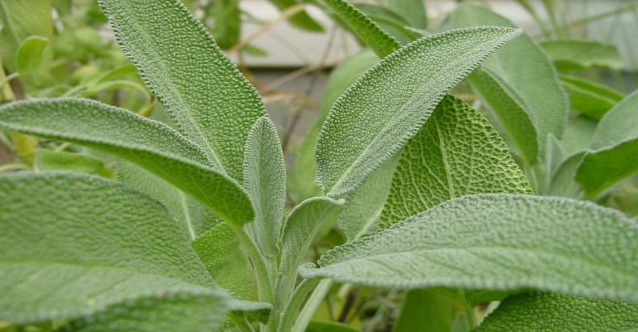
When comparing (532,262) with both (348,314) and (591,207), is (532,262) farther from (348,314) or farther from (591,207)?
(348,314)

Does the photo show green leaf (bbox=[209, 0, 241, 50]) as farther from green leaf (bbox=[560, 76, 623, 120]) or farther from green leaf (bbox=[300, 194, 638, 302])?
green leaf (bbox=[300, 194, 638, 302])

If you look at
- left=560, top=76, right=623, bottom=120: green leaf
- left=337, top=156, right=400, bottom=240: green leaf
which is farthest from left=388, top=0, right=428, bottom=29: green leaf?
left=337, top=156, right=400, bottom=240: green leaf

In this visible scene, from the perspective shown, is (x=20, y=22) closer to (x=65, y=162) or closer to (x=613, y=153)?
(x=65, y=162)

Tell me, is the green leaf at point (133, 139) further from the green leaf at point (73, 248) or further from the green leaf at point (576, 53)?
the green leaf at point (576, 53)

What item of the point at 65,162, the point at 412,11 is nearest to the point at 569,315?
the point at 65,162

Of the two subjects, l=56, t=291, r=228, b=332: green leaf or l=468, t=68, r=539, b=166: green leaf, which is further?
l=468, t=68, r=539, b=166: green leaf

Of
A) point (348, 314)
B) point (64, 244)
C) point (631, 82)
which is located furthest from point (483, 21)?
point (631, 82)
